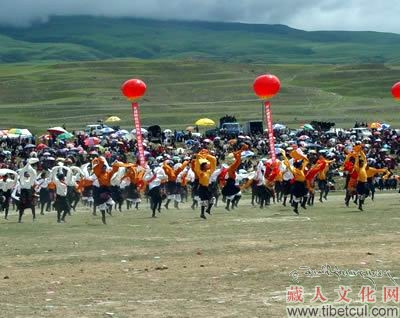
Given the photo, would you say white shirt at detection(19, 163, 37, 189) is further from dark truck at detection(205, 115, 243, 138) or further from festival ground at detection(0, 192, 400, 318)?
dark truck at detection(205, 115, 243, 138)

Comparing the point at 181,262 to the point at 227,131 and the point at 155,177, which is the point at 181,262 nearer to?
the point at 155,177

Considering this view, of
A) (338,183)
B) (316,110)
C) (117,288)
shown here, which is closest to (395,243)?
(117,288)

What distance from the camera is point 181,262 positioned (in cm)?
1532

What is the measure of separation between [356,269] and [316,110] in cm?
8033

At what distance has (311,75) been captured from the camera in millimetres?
133000

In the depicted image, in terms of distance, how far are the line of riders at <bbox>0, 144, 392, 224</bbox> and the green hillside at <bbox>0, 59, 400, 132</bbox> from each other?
4517 centimetres

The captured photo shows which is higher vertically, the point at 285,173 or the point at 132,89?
the point at 132,89

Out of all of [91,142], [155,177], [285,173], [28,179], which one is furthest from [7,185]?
[91,142]

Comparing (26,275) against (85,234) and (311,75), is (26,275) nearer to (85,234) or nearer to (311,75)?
(85,234)

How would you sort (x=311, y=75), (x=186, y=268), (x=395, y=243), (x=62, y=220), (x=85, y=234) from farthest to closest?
(x=311, y=75) → (x=62, y=220) → (x=85, y=234) → (x=395, y=243) → (x=186, y=268)

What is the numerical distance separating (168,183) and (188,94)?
7648cm

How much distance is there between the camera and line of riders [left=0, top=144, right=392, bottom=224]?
2656cm

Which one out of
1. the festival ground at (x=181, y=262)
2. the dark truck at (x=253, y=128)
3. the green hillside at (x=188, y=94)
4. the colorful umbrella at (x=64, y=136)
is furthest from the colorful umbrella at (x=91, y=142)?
the festival ground at (x=181, y=262)

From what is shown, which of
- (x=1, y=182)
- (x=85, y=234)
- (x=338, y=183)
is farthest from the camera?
(x=338, y=183)
